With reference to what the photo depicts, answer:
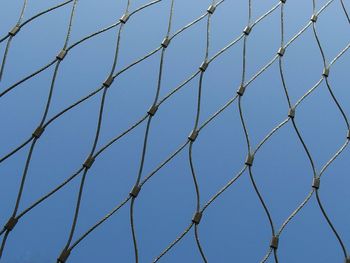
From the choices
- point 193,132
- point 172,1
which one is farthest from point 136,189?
point 172,1

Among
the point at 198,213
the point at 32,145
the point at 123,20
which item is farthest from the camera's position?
the point at 123,20

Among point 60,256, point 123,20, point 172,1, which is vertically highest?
point 172,1

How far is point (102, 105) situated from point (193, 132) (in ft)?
0.67

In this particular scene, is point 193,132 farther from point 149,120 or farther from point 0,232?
point 0,232

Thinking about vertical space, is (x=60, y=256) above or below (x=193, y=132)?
below

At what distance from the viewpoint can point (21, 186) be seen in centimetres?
107

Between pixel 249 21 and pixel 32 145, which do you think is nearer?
pixel 32 145

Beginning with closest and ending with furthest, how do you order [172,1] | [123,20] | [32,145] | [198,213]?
[32,145]
[198,213]
[123,20]
[172,1]

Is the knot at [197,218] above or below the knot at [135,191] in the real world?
below

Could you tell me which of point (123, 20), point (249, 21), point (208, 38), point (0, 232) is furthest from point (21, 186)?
point (249, 21)

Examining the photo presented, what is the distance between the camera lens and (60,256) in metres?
1.09

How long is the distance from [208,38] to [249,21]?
0.13 meters

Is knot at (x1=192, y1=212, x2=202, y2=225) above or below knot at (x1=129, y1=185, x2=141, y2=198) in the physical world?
below

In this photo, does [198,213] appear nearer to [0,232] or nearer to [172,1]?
[0,232]
